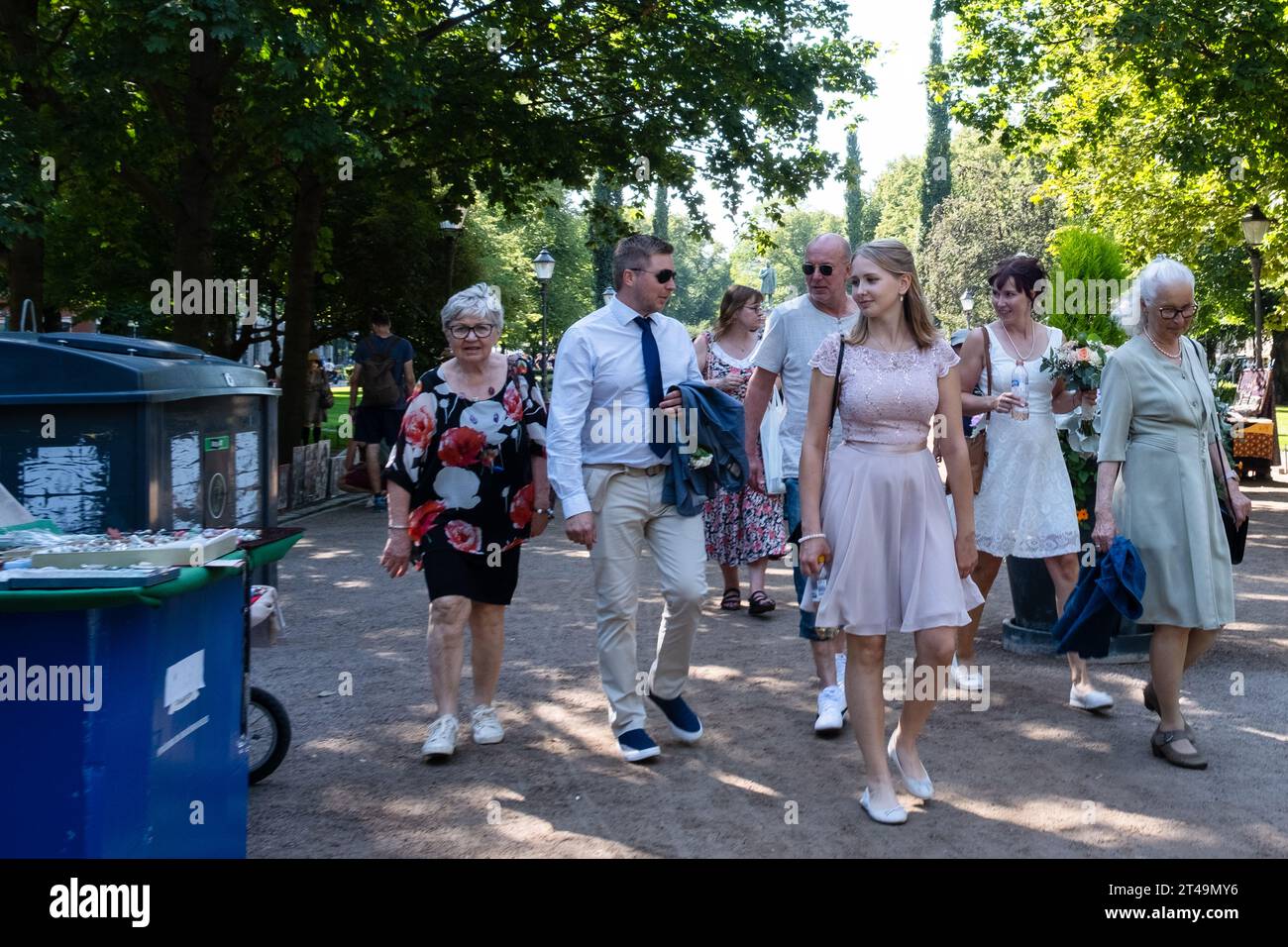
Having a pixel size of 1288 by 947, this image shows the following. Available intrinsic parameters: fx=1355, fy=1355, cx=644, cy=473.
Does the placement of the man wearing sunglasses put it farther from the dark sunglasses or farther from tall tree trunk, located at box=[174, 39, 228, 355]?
tall tree trunk, located at box=[174, 39, 228, 355]

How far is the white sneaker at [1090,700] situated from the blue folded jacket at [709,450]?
6.24 feet

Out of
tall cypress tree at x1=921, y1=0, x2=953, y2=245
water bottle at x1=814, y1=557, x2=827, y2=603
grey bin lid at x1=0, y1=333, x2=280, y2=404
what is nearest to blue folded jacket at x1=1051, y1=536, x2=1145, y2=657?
water bottle at x1=814, y1=557, x2=827, y2=603

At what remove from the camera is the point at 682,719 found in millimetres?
5629

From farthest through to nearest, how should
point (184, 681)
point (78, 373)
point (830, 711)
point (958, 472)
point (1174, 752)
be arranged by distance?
1. point (830, 711)
2. point (1174, 752)
3. point (958, 472)
4. point (78, 373)
5. point (184, 681)

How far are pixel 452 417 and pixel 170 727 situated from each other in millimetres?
2388

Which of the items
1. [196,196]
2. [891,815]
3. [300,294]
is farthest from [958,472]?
[300,294]

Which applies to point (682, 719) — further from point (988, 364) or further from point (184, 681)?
point (184, 681)

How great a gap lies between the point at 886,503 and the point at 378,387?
33.6ft

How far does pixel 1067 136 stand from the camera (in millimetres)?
20250

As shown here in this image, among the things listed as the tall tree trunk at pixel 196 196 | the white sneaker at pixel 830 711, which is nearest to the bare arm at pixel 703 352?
the white sneaker at pixel 830 711

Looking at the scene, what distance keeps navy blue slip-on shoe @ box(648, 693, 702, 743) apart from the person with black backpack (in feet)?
29.8

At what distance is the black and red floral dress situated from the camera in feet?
18.2

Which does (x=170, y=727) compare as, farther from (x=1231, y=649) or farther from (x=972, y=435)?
(x=1231, y=649)
